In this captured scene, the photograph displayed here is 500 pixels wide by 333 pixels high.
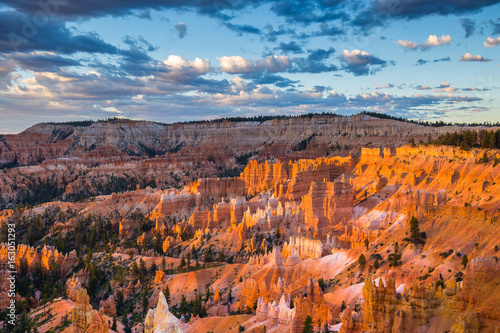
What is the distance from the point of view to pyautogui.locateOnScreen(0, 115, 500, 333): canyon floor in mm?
21953

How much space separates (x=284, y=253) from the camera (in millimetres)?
47188

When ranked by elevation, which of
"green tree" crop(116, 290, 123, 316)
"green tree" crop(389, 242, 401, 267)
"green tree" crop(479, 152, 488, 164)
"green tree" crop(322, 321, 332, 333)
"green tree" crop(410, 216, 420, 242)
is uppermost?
"green tree" crop(479, 152, 488, 164)

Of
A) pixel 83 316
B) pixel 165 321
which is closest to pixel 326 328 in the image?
pixel 165 321

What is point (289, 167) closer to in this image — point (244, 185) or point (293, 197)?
point (244, 185)

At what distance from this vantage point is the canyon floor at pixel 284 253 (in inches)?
864

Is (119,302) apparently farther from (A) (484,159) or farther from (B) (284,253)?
(A) (484,159)

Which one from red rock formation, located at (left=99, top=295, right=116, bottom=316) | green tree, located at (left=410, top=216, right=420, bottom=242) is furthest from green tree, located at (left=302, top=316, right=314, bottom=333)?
red rock formation, located at (left=99, top=295, right=116, bottom=316)

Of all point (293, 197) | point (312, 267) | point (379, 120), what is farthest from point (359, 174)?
point (379, 120)

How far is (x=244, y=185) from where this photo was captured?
93188 millimetres

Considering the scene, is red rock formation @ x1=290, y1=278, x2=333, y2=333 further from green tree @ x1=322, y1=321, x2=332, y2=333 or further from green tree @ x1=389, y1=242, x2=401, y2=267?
green tree @ x1=389, y1=242, x2=401, y2=267

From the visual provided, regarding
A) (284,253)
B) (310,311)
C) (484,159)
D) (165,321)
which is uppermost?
(484,159)

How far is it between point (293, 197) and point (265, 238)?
13.7 m

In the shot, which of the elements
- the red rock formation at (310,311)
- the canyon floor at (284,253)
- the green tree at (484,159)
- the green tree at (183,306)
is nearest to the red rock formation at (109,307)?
the canyon floor at (284,253)

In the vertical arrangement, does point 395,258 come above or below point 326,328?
above
